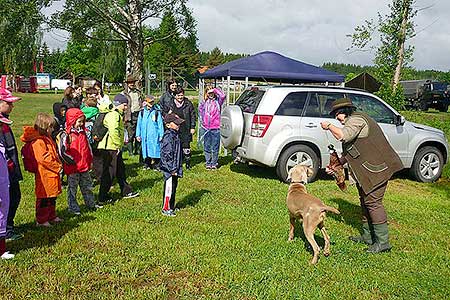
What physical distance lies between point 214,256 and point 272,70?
929cm

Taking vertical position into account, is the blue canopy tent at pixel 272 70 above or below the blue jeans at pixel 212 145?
above

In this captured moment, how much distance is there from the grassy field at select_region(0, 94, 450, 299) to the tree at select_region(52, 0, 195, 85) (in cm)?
724

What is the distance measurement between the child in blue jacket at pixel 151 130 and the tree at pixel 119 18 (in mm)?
4535

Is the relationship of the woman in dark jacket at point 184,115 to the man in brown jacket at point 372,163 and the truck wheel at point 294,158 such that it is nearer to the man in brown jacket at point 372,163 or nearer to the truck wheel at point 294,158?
A: the truck wheel at point 294,158

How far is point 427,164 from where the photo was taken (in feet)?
29.7

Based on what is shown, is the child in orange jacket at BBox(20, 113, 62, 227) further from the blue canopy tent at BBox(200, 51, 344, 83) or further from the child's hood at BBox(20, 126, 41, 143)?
the blue canopy tent at BBox(200, 51, 344, 83)

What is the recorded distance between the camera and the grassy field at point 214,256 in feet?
12.9

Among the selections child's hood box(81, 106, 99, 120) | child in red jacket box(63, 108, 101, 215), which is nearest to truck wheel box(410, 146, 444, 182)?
child's hood box(81, 106, 99, 120)

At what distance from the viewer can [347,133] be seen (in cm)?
489

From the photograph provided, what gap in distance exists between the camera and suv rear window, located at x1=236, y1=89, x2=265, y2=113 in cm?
852

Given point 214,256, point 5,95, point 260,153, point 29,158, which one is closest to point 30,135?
point 29,158

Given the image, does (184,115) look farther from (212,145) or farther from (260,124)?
(260,124)

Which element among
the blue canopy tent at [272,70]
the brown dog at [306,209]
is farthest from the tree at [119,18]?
the brown dog at [306,209]

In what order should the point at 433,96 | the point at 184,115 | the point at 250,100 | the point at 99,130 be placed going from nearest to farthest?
the point at 99,130 → the point at 250,100 → the point at 184,115 → the point at 433,96
